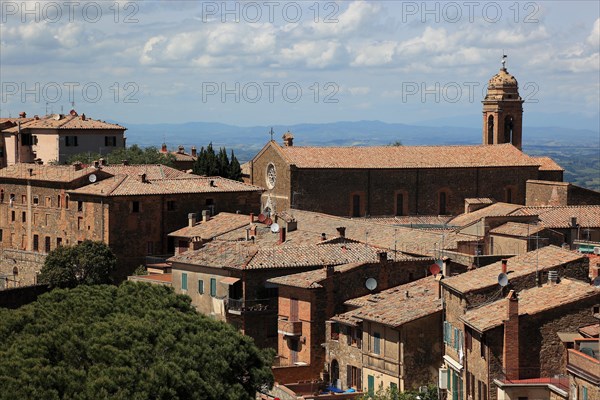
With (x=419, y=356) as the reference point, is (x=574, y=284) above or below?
above

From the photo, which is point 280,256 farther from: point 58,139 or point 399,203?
point 58,139

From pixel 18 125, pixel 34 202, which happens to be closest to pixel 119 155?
pixel 18 125

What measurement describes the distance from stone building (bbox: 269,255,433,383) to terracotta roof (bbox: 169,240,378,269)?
1.47 meters

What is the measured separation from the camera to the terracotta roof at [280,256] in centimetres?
4797

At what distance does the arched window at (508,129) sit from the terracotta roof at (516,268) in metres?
49.4

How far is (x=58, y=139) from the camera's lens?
88938mm

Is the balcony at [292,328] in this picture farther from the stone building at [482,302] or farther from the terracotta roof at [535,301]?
the terracotta roof at [535,301]

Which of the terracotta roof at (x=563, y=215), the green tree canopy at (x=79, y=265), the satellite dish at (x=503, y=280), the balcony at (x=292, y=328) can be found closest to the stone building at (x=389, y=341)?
the balcony at (x=292, y=328)

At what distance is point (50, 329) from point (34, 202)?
3508 cm

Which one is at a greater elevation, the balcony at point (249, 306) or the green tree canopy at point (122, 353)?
the green tree canopy at point (122, 353)

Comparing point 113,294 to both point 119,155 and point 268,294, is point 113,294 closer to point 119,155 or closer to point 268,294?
point 268,294

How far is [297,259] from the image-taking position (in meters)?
48.5

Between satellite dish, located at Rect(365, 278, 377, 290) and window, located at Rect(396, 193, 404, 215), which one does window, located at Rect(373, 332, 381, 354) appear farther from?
window, located at Rect(396, 193, 404, 215)

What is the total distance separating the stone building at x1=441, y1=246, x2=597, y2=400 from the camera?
3388cm
